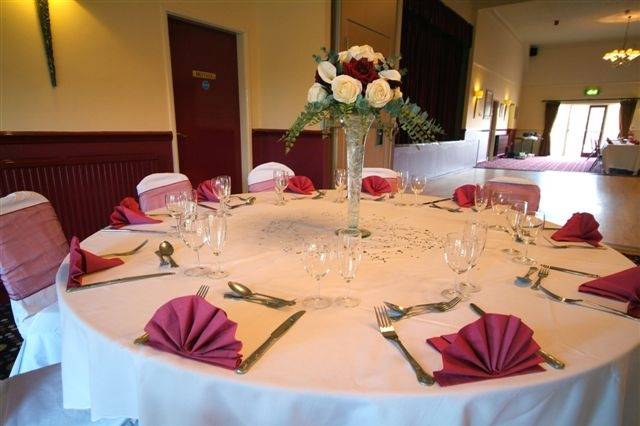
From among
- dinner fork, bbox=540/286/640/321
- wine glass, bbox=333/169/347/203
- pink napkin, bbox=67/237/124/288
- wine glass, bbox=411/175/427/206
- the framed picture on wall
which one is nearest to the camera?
dinner fork, bbox=540/286/640/321

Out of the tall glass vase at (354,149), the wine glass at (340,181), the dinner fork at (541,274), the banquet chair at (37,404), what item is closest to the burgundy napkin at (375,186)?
the wine glass at (340,181)

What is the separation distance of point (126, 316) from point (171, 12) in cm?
345

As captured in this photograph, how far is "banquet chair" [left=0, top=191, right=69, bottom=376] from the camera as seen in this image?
1272 millimetres

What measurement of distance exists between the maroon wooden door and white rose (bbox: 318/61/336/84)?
2.86m

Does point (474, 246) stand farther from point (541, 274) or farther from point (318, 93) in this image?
point (318, 93)

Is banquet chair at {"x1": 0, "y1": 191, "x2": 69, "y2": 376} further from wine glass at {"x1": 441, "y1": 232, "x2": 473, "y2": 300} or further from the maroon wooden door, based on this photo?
the maroon wooden door

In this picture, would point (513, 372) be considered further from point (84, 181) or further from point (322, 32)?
point (322, 32)

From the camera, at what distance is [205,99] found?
13.2ft

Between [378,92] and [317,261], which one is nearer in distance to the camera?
[317,261]

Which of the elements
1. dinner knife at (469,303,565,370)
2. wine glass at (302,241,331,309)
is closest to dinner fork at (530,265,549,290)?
dinner knife at (469,303,565,370)

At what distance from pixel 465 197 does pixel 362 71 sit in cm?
107

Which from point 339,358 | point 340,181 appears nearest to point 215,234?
point 339,358

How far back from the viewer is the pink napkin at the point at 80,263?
40.6 inches

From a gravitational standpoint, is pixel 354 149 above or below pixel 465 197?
above
